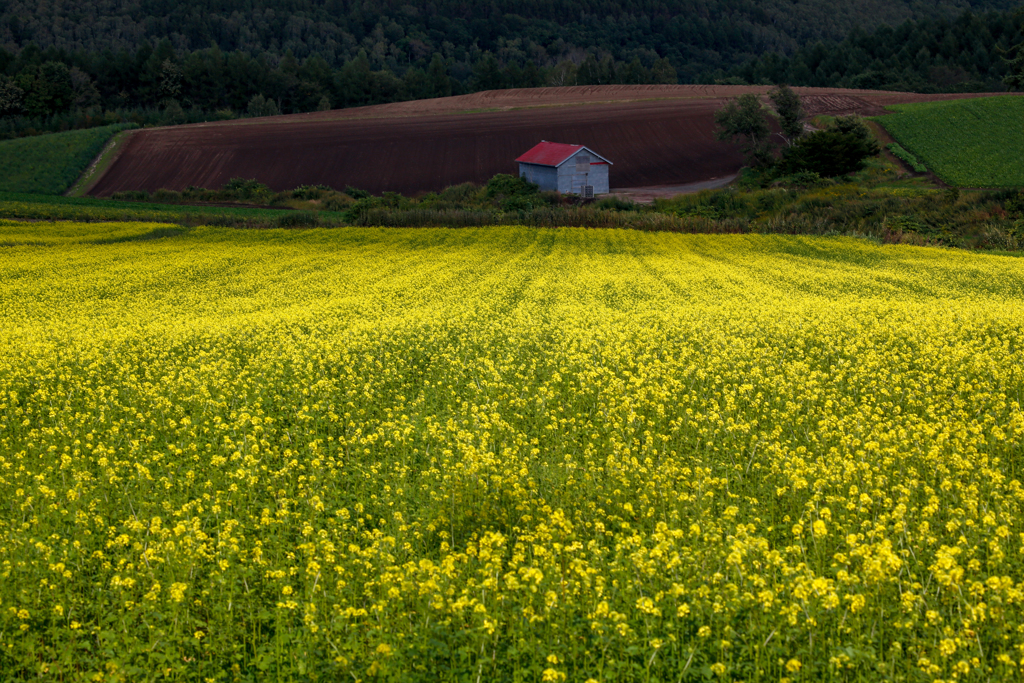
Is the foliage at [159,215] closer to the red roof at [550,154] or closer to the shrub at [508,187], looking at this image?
the shrub at [508,187]

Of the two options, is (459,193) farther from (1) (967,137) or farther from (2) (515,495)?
(2) (515,495)

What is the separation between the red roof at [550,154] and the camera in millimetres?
68812

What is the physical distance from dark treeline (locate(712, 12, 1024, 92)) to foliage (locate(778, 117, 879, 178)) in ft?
233

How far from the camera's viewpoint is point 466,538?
27.4 feet

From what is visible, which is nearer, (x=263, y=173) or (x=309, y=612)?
(x=309, y=612)

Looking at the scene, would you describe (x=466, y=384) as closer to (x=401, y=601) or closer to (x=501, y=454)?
(x=501, y=454)

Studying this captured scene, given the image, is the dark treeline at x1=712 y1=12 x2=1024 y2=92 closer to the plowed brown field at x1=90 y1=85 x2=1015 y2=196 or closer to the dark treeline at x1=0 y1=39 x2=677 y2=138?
the plowed brown field at x1=90 y1=85 x2=1015 y2=196

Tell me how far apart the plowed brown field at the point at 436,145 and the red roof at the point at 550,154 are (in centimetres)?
547

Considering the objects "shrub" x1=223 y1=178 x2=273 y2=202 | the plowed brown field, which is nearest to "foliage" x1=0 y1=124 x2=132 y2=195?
the plowed brown field

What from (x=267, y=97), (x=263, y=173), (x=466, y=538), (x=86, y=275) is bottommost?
(x=466, y=538)

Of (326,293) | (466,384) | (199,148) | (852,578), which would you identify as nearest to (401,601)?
(852,578)

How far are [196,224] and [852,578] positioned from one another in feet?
172

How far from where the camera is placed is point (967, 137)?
75.3 metres

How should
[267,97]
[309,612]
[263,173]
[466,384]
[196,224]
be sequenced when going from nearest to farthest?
[309,612], [466,384], [196,224], [263,173], [267,97]
